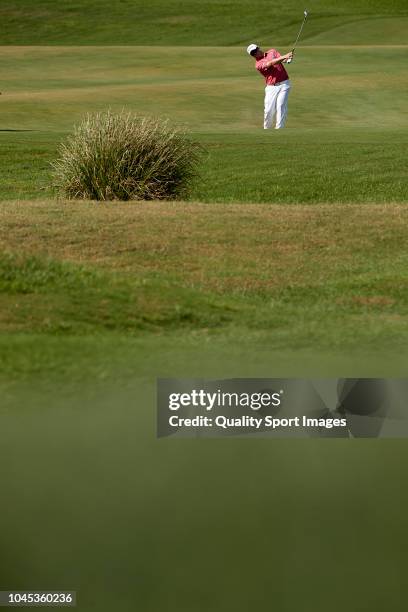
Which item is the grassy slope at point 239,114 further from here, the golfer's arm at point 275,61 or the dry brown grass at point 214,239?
the dry brown grass at point 214,239

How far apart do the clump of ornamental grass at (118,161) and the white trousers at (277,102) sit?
20.0 feet

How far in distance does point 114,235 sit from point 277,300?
253cm

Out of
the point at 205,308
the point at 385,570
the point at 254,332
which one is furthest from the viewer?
the point at 205,308

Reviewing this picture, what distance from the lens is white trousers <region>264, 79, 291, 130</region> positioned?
68.6 ft

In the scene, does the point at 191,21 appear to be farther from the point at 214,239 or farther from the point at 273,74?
the point at 214,239

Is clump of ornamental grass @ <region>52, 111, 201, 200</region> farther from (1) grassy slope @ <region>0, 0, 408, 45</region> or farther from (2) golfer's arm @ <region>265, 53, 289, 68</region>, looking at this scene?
(1) grassy slope @ <region>0, 0, 408, 45</region>

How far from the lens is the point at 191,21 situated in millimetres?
62875

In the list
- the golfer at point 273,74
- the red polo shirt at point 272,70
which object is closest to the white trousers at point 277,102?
the golfer at point 273,74

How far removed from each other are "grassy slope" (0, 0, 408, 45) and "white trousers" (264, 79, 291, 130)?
33.5m

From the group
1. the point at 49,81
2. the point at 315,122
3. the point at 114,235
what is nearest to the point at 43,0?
the point at 49,81

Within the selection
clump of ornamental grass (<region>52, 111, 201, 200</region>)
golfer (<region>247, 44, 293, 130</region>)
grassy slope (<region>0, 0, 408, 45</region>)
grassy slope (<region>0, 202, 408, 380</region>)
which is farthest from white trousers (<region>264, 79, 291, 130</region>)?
grassy slope (<region>0, 0, 408, 45</region>)

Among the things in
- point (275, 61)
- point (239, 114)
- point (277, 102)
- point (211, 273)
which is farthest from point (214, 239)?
point (239, 114)

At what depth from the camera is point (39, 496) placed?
3.68 meters

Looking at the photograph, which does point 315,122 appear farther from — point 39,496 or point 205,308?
point 39,496
